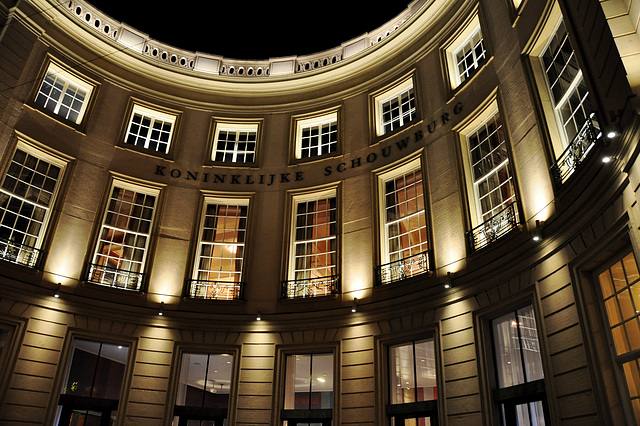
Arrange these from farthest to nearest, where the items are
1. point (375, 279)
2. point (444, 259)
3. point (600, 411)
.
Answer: point (375, 279)
point (444, 259)
point (600, 411)

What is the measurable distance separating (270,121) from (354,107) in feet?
9.10

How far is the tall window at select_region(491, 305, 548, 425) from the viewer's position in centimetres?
806

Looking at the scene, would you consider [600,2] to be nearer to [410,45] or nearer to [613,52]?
[613,52]

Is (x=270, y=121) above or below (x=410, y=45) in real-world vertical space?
below

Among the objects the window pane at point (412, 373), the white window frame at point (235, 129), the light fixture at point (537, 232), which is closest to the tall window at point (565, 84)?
the light fixture at point (537, 232)

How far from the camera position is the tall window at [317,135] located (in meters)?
14.8

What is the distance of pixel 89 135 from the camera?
532 inches

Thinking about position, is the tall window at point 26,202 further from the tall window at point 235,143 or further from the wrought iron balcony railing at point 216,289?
the tall window at point 235,143

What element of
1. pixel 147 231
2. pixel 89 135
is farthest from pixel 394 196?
pixel 89 135

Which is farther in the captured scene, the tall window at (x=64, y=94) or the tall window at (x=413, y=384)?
the tall window at (x=64, y=94)

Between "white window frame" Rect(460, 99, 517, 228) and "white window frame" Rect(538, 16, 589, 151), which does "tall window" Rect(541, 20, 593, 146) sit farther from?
"white window frame" Rect(460, 99, 517, 228)

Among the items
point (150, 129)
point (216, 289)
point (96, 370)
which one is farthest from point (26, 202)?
point (216, 289)

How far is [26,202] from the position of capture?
1209 centimetres

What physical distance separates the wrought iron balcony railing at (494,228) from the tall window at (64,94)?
1112 centimetres
